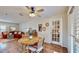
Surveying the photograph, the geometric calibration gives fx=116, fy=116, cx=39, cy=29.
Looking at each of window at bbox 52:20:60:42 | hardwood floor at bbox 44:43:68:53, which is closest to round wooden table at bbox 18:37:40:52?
hardwood floor at bbox 44:43:68:53

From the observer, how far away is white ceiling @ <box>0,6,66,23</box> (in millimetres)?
1681

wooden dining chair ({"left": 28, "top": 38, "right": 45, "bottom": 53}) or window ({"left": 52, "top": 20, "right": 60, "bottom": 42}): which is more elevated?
window ({"left": 52, "top": 20, "right": 60, "bottom": 42})

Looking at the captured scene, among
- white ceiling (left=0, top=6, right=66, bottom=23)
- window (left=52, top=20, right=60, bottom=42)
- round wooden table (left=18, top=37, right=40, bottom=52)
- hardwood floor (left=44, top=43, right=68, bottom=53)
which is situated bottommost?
hardwood floor (left=44, top=43, right=68, bottom=53)

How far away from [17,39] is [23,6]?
1.60 feet

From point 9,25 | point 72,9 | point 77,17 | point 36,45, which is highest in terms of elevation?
point 72,9

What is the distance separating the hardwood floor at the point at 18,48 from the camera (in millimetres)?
1684

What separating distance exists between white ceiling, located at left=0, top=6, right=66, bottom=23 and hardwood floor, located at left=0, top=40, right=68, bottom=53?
0.34 metres

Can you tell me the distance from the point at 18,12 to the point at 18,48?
0.53 metres

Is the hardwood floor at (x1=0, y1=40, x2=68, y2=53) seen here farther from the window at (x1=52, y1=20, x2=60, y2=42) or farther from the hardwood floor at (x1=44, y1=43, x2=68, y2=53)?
the window at (x1=52, y1=20, x2=60, y2=42)

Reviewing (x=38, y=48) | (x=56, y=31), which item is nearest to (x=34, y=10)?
(x=56, y=31)

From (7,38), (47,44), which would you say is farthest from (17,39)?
(47,44)

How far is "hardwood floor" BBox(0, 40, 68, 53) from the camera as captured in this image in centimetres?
168
